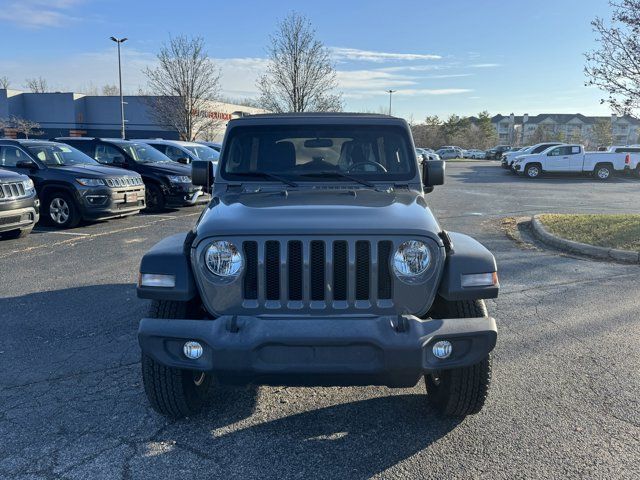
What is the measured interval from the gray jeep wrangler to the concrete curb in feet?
19.6

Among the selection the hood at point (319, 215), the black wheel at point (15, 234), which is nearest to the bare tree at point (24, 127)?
the black wheel at point (15, 234)

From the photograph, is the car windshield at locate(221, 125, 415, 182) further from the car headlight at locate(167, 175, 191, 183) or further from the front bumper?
the car headlight at locate(167, 175, 191, 183)

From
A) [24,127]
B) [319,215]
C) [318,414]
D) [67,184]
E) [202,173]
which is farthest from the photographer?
[24,127]

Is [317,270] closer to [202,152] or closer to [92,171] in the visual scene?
[92,171]

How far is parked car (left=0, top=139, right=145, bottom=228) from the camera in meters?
9.88

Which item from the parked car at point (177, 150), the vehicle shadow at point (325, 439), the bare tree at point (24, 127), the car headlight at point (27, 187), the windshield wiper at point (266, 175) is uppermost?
the bare tree at point (24, 127)

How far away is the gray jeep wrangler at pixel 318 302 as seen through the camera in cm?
258

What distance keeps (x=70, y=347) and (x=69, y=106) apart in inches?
2179

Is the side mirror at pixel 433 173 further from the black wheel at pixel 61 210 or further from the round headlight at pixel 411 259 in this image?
the black wheel at pixel 61 210

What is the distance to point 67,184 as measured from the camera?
9844mm

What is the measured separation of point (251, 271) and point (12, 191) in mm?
7124

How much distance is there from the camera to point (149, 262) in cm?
292

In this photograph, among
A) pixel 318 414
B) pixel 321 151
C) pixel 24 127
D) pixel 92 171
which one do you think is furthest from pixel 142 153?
pixel 24 127

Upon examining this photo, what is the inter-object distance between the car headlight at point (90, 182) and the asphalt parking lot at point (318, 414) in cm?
444
